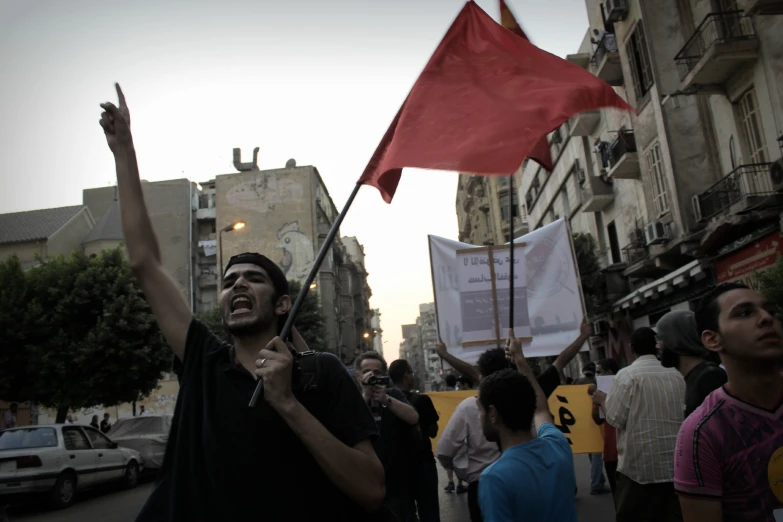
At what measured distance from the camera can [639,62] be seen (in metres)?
21.5

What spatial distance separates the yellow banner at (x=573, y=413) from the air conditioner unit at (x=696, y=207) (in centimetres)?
1096

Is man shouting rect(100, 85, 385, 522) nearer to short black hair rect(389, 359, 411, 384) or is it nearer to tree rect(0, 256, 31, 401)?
short black hair rect(389, 359, 411, 384)

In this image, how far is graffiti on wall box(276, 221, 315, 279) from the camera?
180 ft

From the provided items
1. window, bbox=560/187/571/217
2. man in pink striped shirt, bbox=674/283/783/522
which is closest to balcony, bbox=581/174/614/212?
window, bbox=560/187/571/217

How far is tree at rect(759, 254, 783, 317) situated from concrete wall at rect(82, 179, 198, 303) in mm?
48813

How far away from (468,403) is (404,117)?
3.23 meters

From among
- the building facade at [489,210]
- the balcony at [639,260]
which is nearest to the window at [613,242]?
the balcony at [639,260]

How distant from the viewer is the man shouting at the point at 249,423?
2.16 meters

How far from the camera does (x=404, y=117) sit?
321cm

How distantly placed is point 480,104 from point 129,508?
11.3 metres

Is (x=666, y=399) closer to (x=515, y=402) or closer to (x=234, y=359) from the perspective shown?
(x=515, y=402)

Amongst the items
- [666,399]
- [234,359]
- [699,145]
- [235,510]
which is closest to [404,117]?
[234,359]

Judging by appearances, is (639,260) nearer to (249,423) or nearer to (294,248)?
(249,423)

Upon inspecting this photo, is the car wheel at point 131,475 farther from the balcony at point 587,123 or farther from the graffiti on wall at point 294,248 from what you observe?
the graffiti on wall at point 294,248
